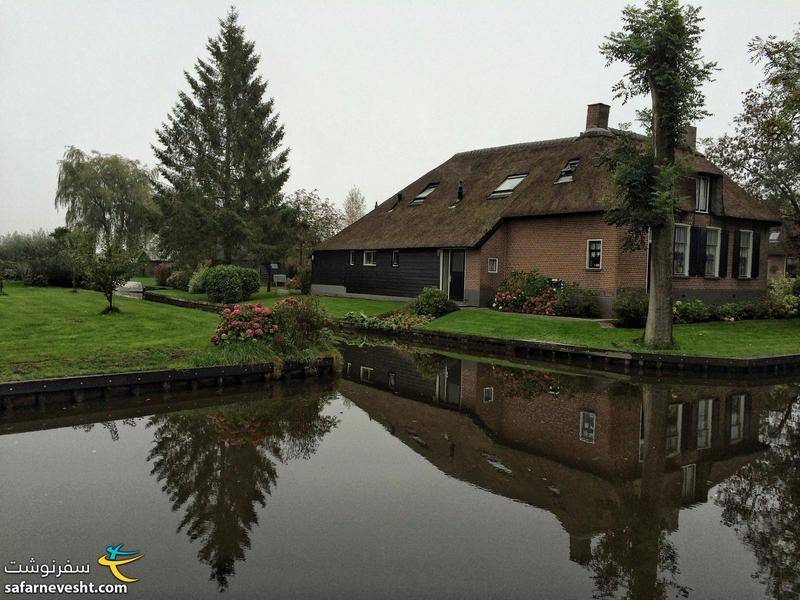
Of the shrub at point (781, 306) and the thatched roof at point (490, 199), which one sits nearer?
the shrub at point (781, 306)

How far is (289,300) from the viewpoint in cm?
1405

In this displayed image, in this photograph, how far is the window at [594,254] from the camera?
2278 cm

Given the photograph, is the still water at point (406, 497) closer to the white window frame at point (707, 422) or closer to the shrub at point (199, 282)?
the white window frame at point (707, 422)

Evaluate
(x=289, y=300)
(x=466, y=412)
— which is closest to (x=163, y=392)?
(x=289, y=300)

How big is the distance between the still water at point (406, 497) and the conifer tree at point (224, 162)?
25.1 meters

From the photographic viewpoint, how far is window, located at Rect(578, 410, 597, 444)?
29.7 ft

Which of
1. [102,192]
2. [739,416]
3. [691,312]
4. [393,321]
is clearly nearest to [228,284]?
[393,321]

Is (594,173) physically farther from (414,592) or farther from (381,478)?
(414,592)

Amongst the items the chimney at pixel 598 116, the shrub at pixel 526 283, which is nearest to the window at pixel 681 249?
the shrub at pixel 526 283

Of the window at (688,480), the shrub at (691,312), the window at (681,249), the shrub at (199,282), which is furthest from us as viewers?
the shrub at (199,282)

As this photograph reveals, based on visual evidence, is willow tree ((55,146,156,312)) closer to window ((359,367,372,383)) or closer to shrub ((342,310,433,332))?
shrub ((342,310,433,332))

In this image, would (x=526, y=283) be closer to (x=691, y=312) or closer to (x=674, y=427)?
(x=691, y=312)

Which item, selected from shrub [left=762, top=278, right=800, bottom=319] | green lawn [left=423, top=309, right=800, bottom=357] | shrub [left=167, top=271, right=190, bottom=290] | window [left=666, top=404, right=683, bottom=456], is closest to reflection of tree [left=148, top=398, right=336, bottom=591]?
window [left=666, top=404, right=683, bottom=456]

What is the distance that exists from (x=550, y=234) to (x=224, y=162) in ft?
70.2
